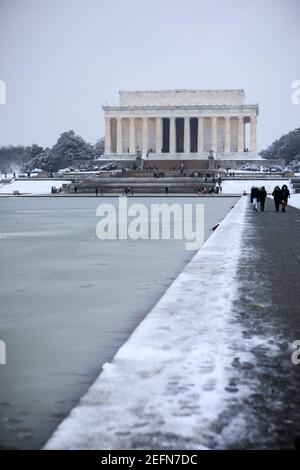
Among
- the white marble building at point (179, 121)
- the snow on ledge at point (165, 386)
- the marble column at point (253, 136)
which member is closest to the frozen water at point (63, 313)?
the snow on ledge at point (165, 386)

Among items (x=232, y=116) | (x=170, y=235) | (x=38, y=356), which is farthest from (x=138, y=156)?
(x=38, y=356)

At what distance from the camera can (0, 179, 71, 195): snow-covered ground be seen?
82.3 m

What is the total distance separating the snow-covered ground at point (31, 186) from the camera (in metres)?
82.3

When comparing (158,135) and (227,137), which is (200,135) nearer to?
(227,137)

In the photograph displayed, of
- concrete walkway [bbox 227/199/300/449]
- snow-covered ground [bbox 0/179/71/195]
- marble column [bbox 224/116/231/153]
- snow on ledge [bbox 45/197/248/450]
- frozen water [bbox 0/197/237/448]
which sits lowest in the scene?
frozen water [bbox 0/197/237/448]

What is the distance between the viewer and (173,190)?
72.1 meters

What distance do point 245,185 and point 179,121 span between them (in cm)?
4157

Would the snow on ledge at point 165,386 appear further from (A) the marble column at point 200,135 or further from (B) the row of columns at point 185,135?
(A) the marble column at point 200,135

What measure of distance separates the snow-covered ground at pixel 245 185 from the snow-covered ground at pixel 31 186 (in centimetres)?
2034

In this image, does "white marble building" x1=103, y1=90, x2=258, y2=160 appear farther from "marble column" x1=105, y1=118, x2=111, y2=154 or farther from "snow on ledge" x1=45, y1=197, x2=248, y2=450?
"snow on ledge" x1=45, y1=197, x2=248, y2=450

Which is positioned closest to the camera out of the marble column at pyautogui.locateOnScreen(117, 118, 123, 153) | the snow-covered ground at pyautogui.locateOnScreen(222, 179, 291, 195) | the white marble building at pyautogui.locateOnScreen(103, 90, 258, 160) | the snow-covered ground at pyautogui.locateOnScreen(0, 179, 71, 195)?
the snow-covered ground at pyautogui.locateOnScreen(222, 179, 291, 195)

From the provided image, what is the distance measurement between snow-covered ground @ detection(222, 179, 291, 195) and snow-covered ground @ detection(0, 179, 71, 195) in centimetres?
2034

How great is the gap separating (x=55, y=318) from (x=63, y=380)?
2.62 meters

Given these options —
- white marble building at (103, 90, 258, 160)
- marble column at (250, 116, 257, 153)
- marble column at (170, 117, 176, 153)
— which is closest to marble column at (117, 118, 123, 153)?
white marble building at (103, 90, 258, 160)
